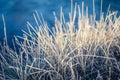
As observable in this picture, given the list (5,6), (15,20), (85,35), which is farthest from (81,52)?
(5,6)

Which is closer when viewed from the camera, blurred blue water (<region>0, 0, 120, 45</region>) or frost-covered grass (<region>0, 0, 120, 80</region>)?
frost-covered grass (<region>0, 0, 120, 80</region>)

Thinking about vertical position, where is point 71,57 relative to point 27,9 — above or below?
below

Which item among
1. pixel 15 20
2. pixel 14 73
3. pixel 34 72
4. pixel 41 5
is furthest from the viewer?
pixel 41 5

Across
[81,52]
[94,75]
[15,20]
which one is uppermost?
[15,20]

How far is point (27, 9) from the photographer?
455cm

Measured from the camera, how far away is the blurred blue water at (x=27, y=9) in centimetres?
421

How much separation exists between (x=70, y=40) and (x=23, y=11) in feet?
5.93

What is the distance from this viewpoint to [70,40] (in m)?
2.86

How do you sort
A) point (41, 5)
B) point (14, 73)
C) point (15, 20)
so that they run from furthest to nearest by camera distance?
point (41, 5) < point (15, 20) < point (14, 73)

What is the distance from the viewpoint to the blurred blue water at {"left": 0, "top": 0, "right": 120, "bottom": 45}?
4207 mm

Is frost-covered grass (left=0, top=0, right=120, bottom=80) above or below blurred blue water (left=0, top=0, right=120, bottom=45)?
below

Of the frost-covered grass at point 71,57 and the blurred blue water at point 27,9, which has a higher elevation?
the blurred blue water at point 27,9

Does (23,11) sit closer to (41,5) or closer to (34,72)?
(41,5)

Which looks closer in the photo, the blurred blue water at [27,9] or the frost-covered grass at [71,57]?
the frost-covered grass at [71,57]
